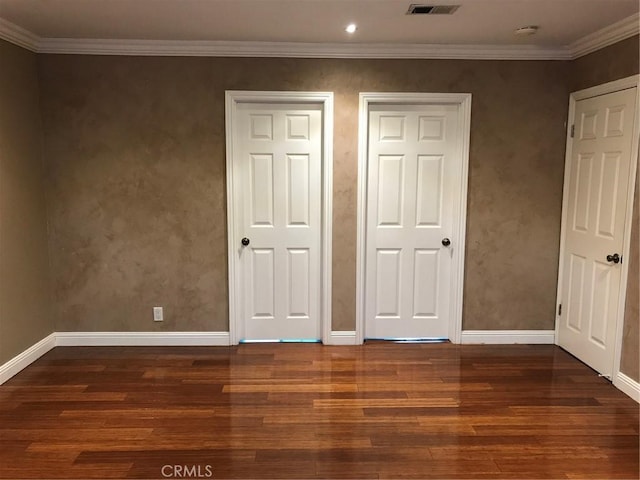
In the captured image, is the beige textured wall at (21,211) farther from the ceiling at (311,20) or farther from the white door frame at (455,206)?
the white door frame at (455,206)

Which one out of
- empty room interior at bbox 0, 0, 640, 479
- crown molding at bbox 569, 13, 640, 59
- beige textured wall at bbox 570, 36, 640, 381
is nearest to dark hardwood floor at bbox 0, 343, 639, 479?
empty room interior at bbox 0, 0, 640, 479

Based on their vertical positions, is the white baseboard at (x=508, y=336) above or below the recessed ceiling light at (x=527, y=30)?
below

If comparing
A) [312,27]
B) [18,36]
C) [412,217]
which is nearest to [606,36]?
[412,217]

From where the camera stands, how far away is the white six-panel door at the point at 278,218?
3844 mm

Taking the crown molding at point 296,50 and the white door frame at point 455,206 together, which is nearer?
the crown molding at point 296,50

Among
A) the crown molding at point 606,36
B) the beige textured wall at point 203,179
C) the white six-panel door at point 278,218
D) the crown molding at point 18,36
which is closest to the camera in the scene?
the crown molding at point 606,36

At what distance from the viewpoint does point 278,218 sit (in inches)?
156

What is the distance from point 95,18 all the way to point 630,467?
3.91 m

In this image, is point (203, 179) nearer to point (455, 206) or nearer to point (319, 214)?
point (319, 214)

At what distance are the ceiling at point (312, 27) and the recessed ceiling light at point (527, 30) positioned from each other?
0.04 metres

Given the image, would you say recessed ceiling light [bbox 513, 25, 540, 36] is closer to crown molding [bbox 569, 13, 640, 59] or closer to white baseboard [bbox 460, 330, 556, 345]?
crown molding [bbox 569, 13, 640, 59]

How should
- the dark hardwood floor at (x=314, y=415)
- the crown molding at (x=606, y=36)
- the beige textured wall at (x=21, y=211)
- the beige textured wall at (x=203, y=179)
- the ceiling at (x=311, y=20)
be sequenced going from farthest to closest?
the beige textured wall at (x=203, y=179) → the beige textured wall at (x=21, y=211) → the crown molding at (x=606, y=36) → the ceiling at (x=311, y=20) → the dark hardwood floor at (x=314, y=415)

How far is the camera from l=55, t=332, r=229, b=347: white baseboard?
3994 mm

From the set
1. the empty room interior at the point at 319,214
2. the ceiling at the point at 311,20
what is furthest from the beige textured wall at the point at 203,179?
the ceiling at the point at 311,20
